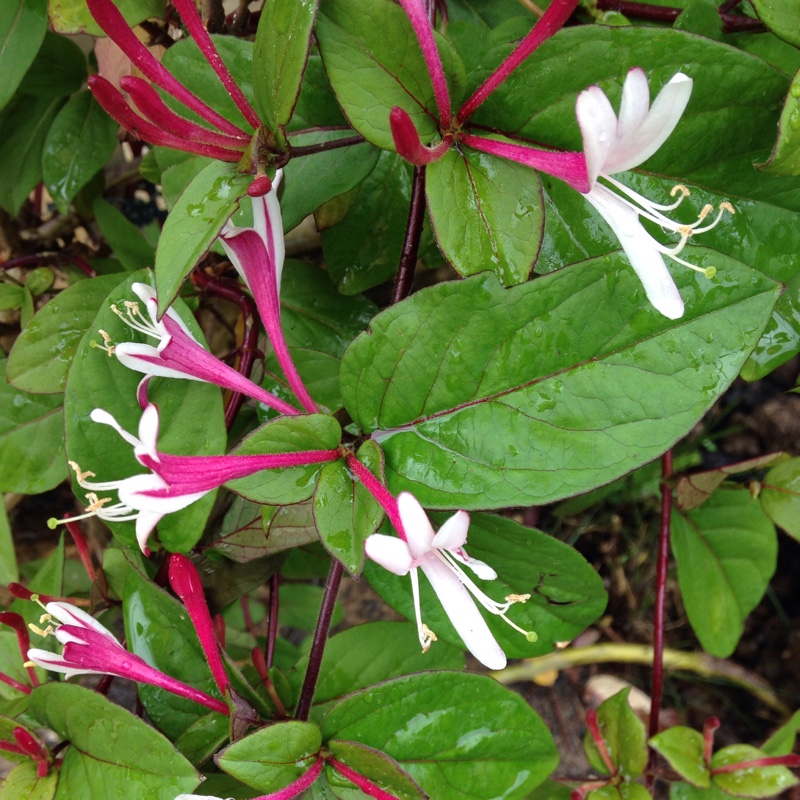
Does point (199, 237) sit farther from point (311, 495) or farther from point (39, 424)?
point (39, 424)

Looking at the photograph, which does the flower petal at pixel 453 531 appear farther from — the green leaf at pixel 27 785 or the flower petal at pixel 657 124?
the green leaf at pixel 27 785

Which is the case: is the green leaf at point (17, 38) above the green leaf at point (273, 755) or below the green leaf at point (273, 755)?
above

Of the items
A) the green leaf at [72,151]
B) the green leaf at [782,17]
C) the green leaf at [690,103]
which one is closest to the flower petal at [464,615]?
the green leaf at [690,103]

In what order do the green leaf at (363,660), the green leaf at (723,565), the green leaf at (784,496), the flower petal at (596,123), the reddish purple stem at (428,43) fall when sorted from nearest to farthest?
the flower petal at (596,123), the reddish purple stem at (428,43), the green leaf at (363,660), the green leaf at (784,496), the green leaf at (723,565)

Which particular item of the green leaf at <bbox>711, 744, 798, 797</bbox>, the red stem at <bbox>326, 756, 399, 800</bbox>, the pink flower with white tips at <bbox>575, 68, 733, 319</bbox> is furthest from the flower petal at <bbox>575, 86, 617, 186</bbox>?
the green leaf at <bbox>711, 744, 798, 797</bbox>

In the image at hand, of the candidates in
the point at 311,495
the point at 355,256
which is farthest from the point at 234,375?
the point at 355,256

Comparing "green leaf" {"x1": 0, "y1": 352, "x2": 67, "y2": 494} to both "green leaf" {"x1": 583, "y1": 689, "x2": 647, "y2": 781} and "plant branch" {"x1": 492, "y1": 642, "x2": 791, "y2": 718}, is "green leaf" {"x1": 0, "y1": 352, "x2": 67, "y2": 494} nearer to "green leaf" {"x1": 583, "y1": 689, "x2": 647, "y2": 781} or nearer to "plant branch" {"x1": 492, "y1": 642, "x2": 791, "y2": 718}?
"green leaf" {"x1": 583, "y1": 689, "x2": 647, "y2": 781}
